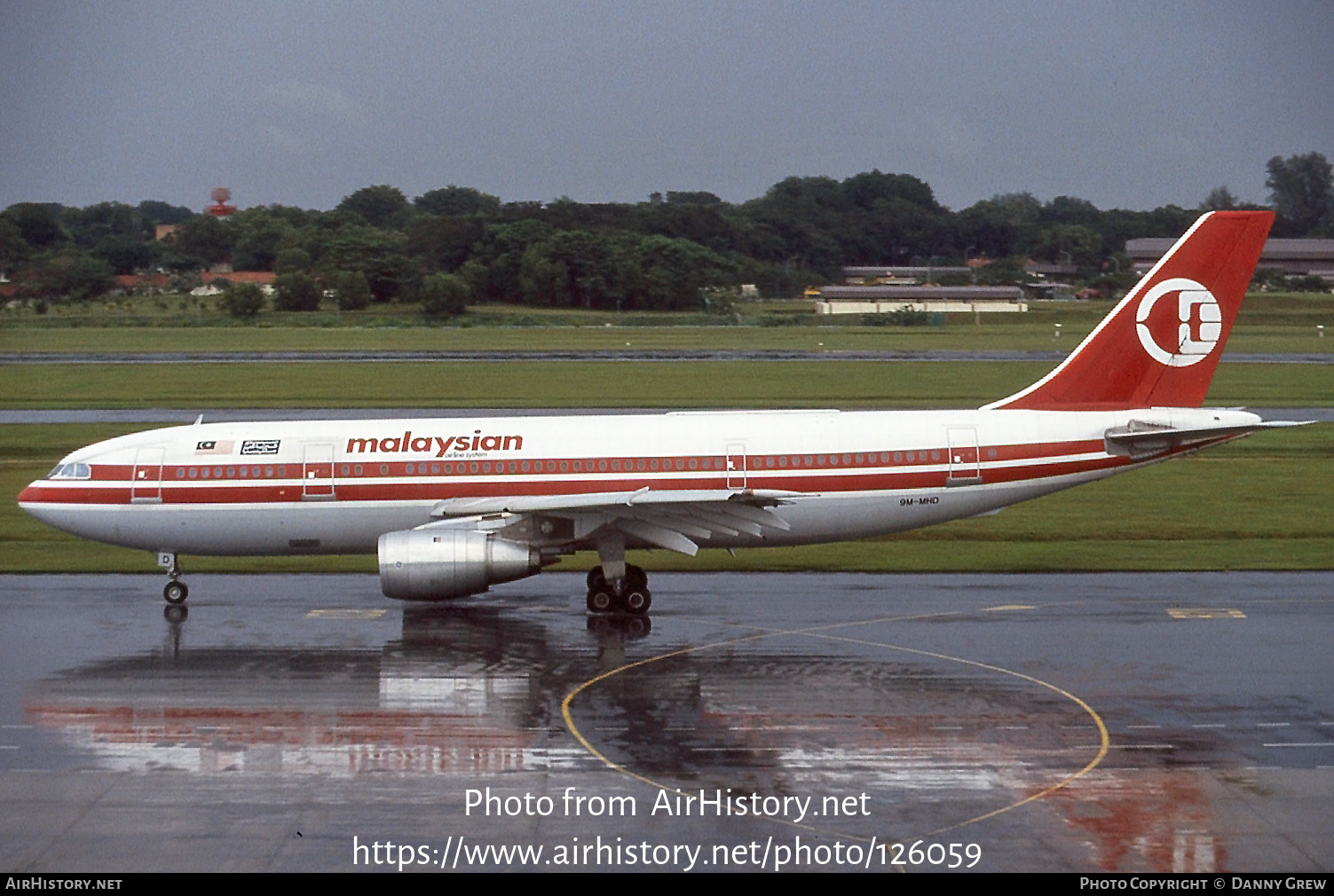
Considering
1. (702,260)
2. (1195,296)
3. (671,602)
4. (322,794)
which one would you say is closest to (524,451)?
(671,602)

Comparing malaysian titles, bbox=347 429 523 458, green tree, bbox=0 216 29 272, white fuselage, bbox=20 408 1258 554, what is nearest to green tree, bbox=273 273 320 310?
green tree, bbox=0 216 29 272

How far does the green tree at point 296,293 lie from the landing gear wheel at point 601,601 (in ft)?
387

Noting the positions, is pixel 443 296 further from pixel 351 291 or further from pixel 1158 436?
pixel 1158 436

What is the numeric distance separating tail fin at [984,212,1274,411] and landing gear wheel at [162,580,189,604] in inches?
706

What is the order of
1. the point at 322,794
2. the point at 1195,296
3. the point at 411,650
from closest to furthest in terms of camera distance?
the point at 322,794 < the point at 411,650 < the point at 1195,296

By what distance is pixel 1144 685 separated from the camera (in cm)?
2358

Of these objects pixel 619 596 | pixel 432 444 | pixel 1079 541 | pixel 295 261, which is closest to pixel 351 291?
pixel 295 261

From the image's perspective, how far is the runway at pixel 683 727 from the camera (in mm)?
16953

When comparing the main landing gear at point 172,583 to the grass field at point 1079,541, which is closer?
the main landing gear at point 172,583

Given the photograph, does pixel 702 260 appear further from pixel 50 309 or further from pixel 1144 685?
pixel 1144 685

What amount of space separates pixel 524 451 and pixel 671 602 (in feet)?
14.6

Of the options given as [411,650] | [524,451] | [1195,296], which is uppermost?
[1195,296]

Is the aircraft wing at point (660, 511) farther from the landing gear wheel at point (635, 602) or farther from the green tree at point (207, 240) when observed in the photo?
the green tree at point (207, 240)

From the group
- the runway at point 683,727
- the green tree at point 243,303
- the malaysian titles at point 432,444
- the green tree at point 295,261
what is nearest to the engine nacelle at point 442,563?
the runway at point 683,727
